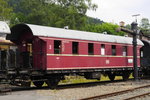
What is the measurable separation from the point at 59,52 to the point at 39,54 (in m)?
1.29

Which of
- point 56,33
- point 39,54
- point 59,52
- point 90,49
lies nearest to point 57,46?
point 59,52

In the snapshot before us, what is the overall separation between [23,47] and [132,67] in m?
10.3

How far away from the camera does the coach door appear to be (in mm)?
15523

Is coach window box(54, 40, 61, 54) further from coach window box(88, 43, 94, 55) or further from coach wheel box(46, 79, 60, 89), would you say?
coach window box(88, 43, 94, 55)

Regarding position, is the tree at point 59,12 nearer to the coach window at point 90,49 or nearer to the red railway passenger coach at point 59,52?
the red railway passenger coach at point 59,52

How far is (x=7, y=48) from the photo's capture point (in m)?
14.1

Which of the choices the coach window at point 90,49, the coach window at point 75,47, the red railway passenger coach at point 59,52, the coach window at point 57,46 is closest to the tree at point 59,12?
the red railway passenger coach at point 59,52

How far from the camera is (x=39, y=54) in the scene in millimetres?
15805

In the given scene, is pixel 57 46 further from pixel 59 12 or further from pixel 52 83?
pixel 59 12

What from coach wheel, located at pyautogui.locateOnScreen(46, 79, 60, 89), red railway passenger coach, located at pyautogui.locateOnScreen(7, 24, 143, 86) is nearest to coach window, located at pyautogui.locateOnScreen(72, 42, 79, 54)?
red railway passenger coach, located at pyautogui.locateOnScreen(7, 24, 143, 86)

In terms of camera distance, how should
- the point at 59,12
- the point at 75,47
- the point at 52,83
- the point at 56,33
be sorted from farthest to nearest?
the point at 59,12, the point at 75,47, the point at 52,83, the point at 56,33

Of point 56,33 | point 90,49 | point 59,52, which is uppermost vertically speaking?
point 56,33

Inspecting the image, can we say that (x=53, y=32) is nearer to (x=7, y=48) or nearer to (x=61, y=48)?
(x=61, y=48)

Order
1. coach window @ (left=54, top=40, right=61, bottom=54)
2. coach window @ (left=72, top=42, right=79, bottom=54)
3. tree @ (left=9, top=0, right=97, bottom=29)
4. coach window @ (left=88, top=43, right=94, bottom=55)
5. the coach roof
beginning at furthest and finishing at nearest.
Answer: tree @ (left=9, top=0, right=97, bottom=29)
coach window @ (left=88, top=43, right=94, bottom=55)
coach window @ (left=72, top=42, right=79, bottom=54)
coach window @ (left=54, top=40, right=61, bottom=54)
the coach roof
